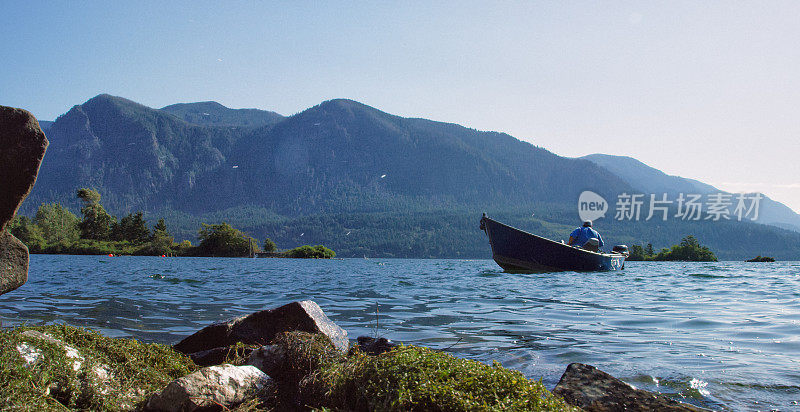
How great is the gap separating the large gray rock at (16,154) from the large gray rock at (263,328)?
2624mm

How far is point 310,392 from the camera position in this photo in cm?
420

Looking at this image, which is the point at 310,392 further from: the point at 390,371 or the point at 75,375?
the point at 75,375

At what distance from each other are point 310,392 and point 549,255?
2643 centimetres

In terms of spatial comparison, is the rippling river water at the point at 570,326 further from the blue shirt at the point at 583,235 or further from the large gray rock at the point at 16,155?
the blue shirt at the point at 583,235

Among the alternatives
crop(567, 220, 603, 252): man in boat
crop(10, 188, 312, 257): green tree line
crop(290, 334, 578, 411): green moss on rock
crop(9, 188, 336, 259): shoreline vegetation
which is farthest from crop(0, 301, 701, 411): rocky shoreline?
crop(10, 188, 312, 257): green tree line

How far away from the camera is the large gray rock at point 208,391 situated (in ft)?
12.0

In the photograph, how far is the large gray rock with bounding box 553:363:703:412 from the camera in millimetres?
3859

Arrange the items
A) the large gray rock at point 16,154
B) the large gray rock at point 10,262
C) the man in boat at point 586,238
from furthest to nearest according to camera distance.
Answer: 1. the man in boat at point 586,238
2. the large gray rock at point 10,262
3. the large gray rock at point 16,154

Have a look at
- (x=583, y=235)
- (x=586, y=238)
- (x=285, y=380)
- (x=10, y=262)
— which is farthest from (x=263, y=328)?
(x=583, y=235)

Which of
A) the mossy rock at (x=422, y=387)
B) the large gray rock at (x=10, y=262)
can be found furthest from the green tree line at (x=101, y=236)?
the mossy rock at (x=422, y=387)

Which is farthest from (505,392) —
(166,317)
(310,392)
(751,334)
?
(166,317)

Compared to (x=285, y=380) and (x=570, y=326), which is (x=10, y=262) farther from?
(x=570, y=326)

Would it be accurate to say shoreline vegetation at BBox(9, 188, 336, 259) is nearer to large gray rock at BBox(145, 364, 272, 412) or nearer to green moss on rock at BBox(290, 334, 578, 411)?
large gray rock at BBox(145, 364, 272, 412)

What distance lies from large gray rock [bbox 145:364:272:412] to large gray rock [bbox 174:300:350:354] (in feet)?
5.58
